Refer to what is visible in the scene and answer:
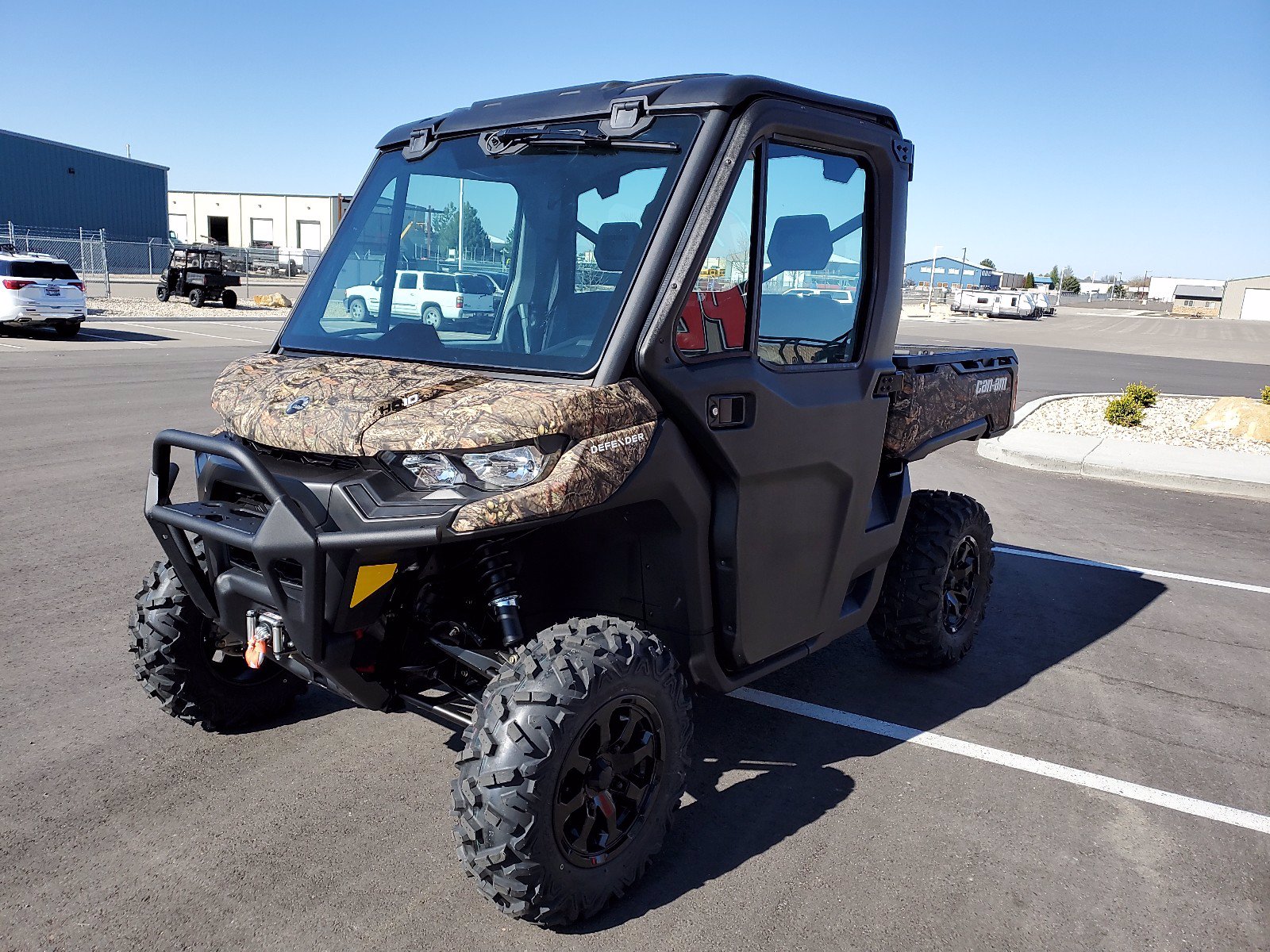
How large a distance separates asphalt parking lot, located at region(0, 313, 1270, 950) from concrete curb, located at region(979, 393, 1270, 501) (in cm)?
476

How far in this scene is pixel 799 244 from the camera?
3.70m

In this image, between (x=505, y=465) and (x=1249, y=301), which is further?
(x=1249, y=301)

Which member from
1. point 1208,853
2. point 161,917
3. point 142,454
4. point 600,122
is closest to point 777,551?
point 600,122

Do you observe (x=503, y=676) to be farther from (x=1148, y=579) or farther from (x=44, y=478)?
(x=44, y=478)

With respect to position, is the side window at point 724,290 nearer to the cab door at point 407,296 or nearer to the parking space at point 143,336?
the cab door at point 407,296

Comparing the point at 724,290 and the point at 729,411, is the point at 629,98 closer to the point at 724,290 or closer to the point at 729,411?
the point at 724,290

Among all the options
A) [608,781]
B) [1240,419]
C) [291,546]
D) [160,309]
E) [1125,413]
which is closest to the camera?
[291,546]

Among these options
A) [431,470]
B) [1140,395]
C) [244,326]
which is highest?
[431,470]

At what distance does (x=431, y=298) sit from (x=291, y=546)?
1233 millimetres

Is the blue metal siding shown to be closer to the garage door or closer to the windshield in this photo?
the garage door

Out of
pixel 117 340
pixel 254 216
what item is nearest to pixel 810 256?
pixel 117 340

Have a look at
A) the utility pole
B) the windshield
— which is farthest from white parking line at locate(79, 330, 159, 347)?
the utility pole

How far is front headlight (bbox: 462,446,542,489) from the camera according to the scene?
9.19 feet

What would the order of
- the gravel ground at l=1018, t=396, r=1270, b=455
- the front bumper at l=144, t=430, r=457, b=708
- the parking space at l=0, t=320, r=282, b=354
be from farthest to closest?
the parking space at l=0, t=320, r=282, b=354 → the gravel ground at l=1018, t=396, r=1270, b=455 → the front bumper at l=144, t=430, r=457, b=708
